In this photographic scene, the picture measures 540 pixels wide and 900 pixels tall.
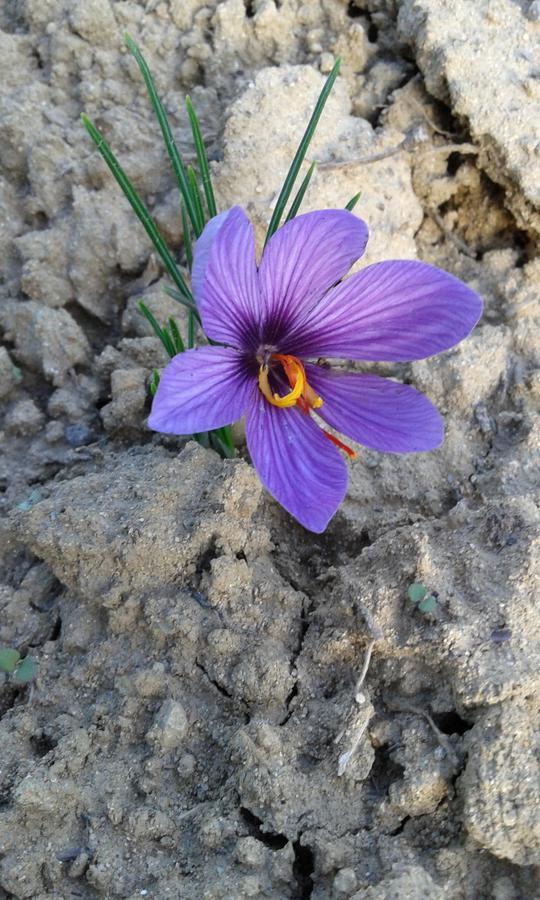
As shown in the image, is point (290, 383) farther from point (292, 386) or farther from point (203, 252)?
point (203, 252)

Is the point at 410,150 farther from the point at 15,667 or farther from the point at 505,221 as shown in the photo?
the point at 15,667

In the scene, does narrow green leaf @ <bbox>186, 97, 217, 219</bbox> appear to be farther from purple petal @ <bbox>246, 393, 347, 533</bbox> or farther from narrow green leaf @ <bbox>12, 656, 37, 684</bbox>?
narrow green leaf @ <bbox>12, 656, 37, 684</bbox>

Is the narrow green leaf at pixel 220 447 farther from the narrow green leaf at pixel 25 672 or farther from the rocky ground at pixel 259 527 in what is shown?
the narrow green leaf at pixel 25 672

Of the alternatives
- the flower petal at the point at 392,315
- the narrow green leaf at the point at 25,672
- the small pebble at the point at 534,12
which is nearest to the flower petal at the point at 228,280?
the flower petal at the point at 392,315

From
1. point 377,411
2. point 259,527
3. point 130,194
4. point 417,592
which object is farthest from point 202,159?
point 417,592

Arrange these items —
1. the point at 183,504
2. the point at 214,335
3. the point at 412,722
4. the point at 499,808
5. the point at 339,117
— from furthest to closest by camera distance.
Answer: the point at 339,117
the point at 183,504
the point at 214,335
the point at 412,722
the point at 499,808

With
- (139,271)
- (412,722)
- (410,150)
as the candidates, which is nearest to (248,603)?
(412,722)
